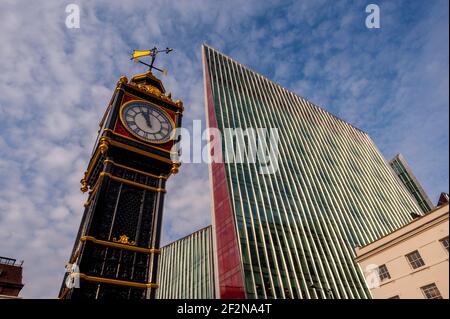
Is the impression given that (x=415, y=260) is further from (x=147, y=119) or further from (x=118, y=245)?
(x=147, y=119)

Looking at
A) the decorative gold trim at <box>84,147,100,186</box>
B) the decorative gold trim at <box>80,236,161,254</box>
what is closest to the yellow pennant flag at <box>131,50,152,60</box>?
the decorative gold trim at <box>84,147,100,186</box>

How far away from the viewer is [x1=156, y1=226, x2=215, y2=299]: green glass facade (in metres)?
78.7

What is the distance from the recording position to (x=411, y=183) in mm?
106375

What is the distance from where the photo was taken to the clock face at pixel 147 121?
21.3 m

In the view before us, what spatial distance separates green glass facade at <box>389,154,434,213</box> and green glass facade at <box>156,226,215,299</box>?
73.3m

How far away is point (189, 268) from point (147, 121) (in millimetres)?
74762

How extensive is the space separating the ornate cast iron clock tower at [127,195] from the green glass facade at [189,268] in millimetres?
61492

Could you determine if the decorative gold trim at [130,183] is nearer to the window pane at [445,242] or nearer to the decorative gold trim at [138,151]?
the decorative gold trim at [138,151]

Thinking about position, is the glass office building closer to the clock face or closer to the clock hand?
the clock face

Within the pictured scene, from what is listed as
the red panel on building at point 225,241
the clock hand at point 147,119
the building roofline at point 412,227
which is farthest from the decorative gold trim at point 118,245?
the red panel on building at point 225,241

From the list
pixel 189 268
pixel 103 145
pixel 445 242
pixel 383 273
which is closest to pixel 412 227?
pixel 445 242

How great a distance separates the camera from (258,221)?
5106cm

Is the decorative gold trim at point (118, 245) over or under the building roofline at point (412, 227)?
under
